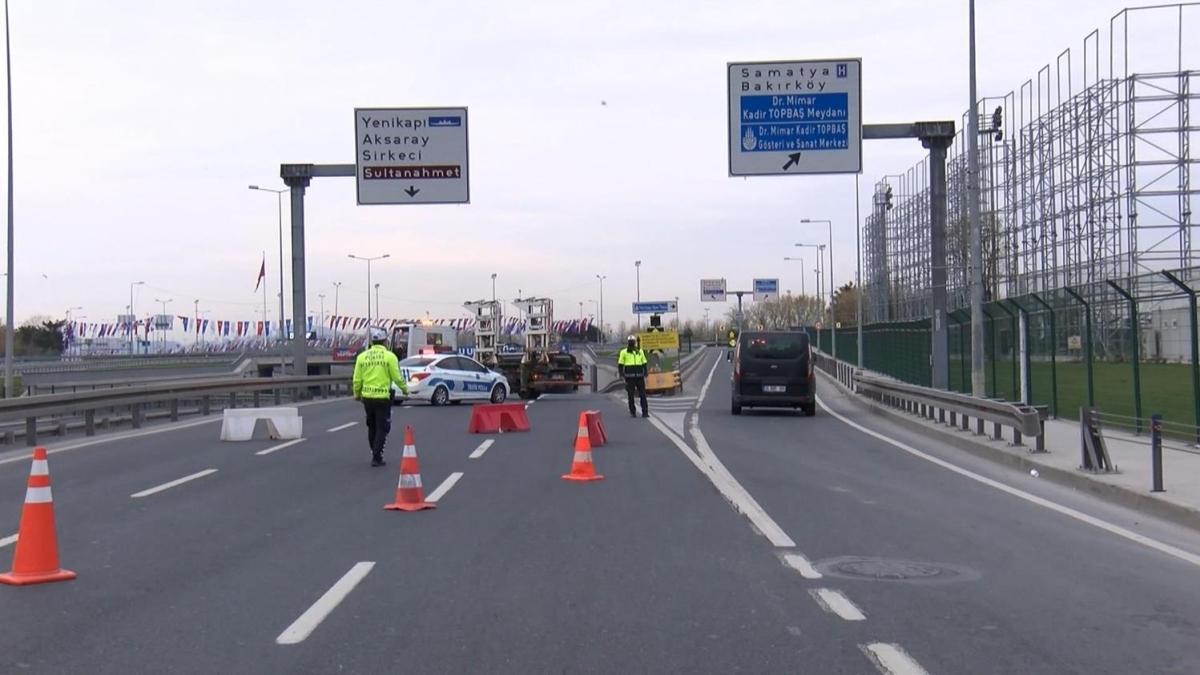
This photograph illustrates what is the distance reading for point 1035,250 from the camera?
48656 millimetres

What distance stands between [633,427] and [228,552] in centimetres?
1460

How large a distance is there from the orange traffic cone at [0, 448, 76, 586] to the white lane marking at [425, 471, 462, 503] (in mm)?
4649

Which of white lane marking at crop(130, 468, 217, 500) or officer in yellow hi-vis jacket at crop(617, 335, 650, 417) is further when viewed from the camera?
officer in yellow hi-vis jacket at crop(617, 335, 650, 417)

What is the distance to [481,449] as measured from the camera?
18.7 metres

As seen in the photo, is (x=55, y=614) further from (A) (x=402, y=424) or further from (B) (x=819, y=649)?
(A) (x=402, y=424)

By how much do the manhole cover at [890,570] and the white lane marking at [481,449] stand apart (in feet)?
29.9

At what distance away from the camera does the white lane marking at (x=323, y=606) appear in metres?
6.78

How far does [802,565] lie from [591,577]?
5.44 feet

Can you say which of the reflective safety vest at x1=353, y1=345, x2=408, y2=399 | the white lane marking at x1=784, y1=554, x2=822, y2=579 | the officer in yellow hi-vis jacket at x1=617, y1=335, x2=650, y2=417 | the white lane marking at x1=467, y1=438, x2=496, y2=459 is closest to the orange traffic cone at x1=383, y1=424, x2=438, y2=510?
the reflective safety vest at x1=353, y1=345, x2=408, y2=399

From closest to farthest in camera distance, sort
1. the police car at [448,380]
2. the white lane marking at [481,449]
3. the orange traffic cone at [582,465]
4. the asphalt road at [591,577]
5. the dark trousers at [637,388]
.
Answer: the asphalt road at [591,577] → the orange traffic cone at [582,465] → the white lane marking at [481,449] → the dark trousers at [637,388] → the police car at [448,380]

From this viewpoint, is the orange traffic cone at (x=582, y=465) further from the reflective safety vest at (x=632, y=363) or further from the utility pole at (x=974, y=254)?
the reflective safety vest at (x=632, y=363)

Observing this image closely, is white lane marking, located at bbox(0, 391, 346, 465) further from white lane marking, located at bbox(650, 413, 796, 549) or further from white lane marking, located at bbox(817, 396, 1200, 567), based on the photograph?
white lane marking, located at bbox(817, 396, 1200, 567)

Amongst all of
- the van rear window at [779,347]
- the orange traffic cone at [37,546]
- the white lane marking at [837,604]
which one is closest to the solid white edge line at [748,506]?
the white lane marking at [837,604]

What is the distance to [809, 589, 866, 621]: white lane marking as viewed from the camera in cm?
725
